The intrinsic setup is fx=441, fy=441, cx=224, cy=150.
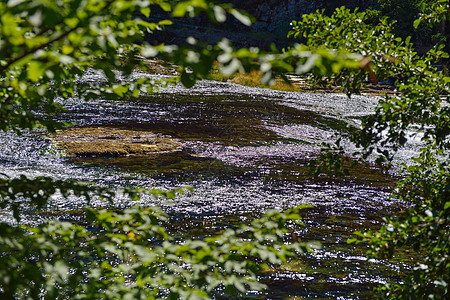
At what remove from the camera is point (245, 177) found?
417 inches

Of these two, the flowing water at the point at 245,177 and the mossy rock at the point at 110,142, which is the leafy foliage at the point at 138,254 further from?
the mossy rock at the point at 110,142

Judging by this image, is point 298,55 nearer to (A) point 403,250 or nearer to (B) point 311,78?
(B) point 311,78

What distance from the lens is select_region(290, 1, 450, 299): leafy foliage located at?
2812 mm

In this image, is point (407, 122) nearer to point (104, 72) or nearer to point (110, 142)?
point (104, 72)

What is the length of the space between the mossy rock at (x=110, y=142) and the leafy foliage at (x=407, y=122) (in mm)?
8606

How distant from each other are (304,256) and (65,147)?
7748mm

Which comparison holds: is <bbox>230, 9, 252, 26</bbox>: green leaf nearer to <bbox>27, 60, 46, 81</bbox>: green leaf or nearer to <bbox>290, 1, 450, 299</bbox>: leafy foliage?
<bbox>27, 60, 46, 81</bbox>: green leaf

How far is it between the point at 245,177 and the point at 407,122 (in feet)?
24.3

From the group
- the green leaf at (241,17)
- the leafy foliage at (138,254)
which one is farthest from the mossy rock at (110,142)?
the green leaf at (241,17)

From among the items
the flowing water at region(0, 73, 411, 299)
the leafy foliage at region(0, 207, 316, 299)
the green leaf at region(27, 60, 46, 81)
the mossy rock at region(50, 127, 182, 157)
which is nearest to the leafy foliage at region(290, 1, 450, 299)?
the flowing water at region(0, 73, 411, 299)

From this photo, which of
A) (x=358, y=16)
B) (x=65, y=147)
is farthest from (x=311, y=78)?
(x=65, y=147)

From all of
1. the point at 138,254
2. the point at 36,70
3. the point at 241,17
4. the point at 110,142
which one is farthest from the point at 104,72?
the point at 110,142

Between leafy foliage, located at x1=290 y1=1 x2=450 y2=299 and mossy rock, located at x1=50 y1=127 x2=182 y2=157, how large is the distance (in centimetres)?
861

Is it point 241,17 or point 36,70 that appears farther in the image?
point 241,17
